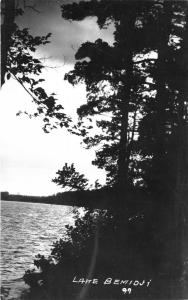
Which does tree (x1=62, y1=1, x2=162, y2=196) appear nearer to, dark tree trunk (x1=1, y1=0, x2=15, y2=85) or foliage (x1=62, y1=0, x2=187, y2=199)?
foliage (x1=62, y1=0, x2=187, y2=199)

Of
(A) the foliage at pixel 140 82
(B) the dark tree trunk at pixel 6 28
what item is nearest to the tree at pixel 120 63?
(A) the foliage at pixel 140 82

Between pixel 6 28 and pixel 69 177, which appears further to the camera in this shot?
pixel 69 177

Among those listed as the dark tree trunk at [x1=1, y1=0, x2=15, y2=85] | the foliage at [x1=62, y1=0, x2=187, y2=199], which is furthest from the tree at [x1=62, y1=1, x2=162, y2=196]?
the dark tree trunk at [x1=1, y1=0, x2=15, y2=85]

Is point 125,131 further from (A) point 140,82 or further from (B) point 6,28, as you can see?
(B) point 6,28

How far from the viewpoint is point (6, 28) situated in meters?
6.70

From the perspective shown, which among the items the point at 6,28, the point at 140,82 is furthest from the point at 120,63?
the point at 6,28

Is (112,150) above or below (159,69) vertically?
below

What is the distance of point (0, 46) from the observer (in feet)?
21.8

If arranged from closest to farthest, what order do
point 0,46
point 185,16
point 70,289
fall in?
point 0,46, point 70,289, point 185,16

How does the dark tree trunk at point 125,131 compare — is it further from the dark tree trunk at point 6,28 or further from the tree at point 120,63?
the dark tree trunk at point 6,28

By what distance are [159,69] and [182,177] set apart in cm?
372

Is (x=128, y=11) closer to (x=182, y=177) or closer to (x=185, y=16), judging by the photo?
(x=185, y=16)

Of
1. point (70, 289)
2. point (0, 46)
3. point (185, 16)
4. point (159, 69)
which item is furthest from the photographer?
point (185, 16)

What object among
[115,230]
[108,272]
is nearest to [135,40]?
[115,230]
